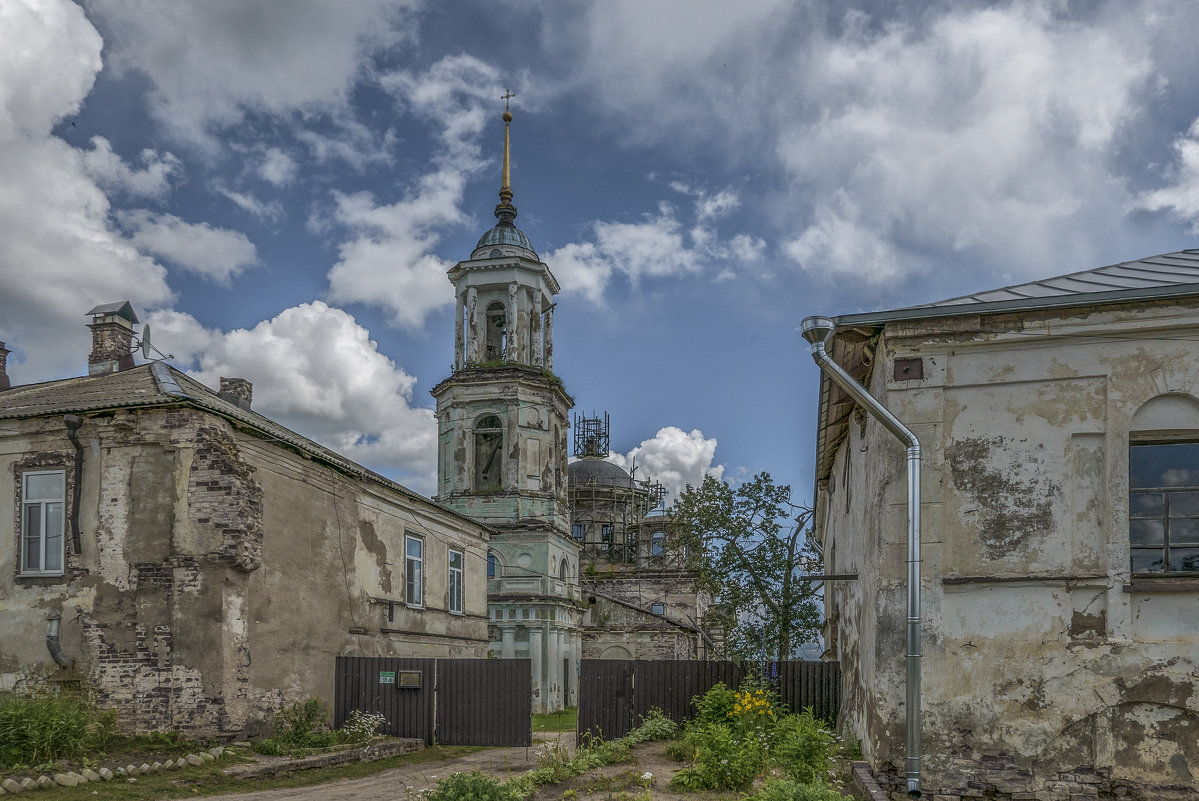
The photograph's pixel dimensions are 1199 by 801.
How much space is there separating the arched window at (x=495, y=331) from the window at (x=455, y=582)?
493 inches

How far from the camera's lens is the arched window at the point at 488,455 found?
3444 cm

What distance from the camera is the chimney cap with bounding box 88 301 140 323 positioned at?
17253 millimetres

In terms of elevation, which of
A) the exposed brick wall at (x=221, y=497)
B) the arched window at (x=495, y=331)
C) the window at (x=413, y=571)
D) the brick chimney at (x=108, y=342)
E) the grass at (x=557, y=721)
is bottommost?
the grass at (x=557, y=721)

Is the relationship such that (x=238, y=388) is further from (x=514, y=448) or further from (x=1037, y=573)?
(x=1037, y=573)

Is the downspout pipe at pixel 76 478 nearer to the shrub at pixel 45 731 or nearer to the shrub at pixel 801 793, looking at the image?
the shrub at pixel 45 731

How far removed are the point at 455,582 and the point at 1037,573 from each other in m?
16.7

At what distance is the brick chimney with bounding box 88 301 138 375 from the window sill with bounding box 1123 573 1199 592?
51.9 feet

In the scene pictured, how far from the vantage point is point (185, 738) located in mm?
13062

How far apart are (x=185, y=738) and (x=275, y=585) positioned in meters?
2.61

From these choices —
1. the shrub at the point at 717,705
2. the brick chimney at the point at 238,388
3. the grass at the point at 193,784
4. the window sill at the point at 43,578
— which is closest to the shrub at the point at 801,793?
the shrub at the point at 717,705

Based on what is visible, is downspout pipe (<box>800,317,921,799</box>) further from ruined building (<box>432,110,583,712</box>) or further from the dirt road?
ruined building (<box>432,110,583,712</box>)

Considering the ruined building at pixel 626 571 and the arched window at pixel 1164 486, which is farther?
the ruined building at pixel 626 571

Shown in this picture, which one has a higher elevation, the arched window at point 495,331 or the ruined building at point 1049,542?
the arched window at point 495,331

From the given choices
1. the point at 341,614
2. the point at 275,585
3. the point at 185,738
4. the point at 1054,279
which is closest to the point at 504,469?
the point at 341,614
